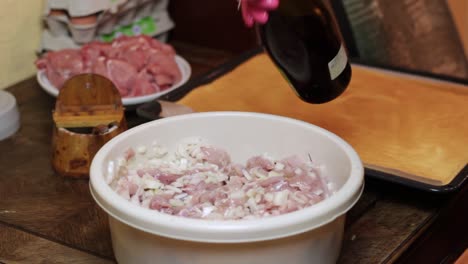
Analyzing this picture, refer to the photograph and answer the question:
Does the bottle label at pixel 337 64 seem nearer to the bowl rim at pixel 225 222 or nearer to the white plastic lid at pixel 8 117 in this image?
the bowl rim at pixel 225 222

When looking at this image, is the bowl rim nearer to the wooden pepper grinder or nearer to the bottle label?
the bottle label

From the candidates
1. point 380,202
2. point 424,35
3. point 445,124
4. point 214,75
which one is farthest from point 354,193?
point 424,35

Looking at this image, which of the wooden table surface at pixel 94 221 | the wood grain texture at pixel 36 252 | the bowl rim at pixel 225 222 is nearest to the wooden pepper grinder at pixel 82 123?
the wooden table surface at pixel 94 221

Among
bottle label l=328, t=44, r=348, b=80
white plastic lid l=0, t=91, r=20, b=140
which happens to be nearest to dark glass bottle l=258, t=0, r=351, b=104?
bottle label l=328, t=44, r=348, b=80

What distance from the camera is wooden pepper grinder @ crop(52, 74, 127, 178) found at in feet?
3.66

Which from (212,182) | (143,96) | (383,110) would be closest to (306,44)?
(212,182)

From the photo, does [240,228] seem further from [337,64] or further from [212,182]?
[337,64]

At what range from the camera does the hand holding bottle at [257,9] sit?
2.79 ft

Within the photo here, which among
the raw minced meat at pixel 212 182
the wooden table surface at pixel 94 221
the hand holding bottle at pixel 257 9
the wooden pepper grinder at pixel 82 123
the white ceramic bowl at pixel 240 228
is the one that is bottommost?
the wooden table surface at pixel 94 221

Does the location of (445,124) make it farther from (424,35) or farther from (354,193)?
(424,35)

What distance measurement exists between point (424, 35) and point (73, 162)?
3.16 ft

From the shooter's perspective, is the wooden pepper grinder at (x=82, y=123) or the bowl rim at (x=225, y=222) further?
the wooden pepper grinder at (x=82, y=123)

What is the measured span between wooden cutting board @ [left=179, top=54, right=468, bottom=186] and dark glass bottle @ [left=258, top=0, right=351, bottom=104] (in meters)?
0.21

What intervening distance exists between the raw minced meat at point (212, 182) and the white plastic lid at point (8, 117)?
0.42m
